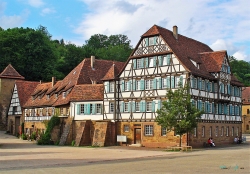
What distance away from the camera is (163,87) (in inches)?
1710

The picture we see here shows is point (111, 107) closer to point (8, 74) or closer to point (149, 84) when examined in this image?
point (149, 84)

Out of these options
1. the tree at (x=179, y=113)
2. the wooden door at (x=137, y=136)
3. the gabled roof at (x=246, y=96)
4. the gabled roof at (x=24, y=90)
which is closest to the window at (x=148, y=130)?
the wooden door at (x=137, y=136)

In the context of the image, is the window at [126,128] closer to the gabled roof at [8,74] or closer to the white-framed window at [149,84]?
the white-framed window at [149,84]

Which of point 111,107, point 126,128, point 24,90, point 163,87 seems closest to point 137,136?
point 126,128

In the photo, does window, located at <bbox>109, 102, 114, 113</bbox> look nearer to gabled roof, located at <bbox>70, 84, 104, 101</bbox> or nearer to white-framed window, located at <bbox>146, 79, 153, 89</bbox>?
gabled roof, located at <bbox>70, 84, 104, 101</bbox>

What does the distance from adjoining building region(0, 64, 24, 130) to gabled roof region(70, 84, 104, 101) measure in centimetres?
2619

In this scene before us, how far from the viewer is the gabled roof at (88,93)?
49.0 m

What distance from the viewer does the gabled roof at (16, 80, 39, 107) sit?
66.9m

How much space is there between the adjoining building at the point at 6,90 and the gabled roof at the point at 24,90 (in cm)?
461

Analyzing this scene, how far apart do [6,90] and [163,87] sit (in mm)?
39286

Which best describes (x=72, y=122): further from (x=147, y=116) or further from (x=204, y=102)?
(x=204, y=102)

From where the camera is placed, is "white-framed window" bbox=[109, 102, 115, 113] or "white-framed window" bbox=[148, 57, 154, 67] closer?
"white-framed window" bbox=[148, 57, 154, 67]

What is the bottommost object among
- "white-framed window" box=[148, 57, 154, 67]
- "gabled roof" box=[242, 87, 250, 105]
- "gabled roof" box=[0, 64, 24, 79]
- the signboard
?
the signboard

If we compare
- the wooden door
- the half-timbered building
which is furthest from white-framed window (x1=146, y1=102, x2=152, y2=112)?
the wooden door
